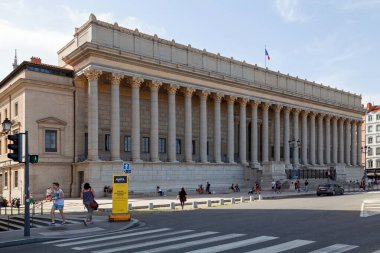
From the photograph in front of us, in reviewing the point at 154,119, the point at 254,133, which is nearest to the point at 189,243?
the point at 154,119

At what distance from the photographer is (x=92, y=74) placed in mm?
44875

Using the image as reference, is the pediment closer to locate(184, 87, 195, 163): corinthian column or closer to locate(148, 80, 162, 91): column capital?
locate(148, 80, 162, 91): column capital

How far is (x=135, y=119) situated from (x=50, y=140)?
30.7 feet

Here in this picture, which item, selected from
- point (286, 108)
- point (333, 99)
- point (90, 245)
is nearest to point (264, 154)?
point (286, 108)

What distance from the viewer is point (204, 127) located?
56.7 m

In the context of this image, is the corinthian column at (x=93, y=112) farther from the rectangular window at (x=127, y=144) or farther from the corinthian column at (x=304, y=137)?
the corinthian column at (x=304, y=137)

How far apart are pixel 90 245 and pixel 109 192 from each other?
29716mm

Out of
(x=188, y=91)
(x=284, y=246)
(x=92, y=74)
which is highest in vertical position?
(x=92, y=74)

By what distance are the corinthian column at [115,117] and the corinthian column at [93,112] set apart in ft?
6.16

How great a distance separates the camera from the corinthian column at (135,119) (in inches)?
1900

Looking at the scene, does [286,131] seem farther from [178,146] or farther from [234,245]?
[234,245]

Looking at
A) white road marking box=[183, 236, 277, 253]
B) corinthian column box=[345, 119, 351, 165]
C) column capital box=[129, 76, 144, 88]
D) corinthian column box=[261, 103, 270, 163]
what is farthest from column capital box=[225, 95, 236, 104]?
white road marking box=[183, 236, 277, 253]

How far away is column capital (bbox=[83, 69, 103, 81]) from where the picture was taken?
147 feet

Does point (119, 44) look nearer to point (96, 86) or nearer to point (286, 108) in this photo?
point (96, 86)
